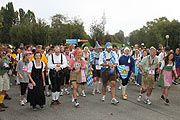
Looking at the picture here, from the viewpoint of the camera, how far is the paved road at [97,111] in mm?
5168

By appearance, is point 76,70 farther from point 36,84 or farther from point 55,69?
point 36,84

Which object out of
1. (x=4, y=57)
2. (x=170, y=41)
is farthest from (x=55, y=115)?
(x=170, y=41)

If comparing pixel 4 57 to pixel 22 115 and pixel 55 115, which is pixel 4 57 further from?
pixel 55 115

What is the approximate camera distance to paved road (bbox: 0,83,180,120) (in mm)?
5168

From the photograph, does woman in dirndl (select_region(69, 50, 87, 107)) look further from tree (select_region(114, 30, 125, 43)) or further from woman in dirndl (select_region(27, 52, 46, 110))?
tree (select_region(114, 30, 125, 43))

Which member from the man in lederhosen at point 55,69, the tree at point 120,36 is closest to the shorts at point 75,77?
the man in lederhosen at point 55,69

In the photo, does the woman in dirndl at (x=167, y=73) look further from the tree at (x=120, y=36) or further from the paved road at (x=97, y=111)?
the tree at (x=120, y=36)

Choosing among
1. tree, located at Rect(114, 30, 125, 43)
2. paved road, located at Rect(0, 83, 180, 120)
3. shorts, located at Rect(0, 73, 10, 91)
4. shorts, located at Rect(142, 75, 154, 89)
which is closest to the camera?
paved road, located at Rect(0, 83, 180, 120)

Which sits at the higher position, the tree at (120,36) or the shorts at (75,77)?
the tree at (120,36)

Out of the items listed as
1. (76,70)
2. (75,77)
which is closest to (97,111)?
(75,77)

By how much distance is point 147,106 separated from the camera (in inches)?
250

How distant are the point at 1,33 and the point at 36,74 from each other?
64162mm

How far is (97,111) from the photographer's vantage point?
5672 millimetres

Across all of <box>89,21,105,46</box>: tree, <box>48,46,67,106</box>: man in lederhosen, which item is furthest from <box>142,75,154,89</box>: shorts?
<box>89,21,105,46</box>: tree
